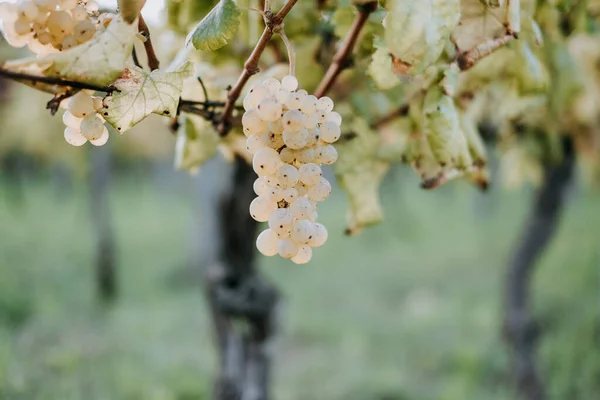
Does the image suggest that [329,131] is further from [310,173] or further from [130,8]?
[130,8]

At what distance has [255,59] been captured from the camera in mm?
696

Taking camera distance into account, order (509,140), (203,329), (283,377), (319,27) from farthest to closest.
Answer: (203,329) → (283,377) → (509,140) → (319,27)

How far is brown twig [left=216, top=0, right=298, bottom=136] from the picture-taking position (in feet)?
2.13

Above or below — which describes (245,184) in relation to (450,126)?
below

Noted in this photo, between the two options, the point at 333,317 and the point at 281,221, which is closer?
the point at 281,221

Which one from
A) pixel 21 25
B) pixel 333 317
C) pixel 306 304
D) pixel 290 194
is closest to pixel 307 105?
pixel 290 194

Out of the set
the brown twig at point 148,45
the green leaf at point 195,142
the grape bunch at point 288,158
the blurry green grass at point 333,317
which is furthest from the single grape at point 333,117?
the blurry green grass at point 333,317

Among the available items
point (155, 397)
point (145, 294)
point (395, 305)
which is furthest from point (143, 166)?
point (155, 397)

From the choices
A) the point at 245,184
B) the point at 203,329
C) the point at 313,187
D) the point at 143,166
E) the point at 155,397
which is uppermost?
the point at 313,187

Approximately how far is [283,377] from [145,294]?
3016mm

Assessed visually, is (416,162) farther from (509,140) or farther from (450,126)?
(509,140)

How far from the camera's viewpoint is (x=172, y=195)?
1802 centimetres

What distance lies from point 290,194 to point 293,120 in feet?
0.29

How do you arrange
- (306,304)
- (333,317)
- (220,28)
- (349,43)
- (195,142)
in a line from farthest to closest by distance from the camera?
(306,304), (333,317), (195,142), (349,43), (220,28)
